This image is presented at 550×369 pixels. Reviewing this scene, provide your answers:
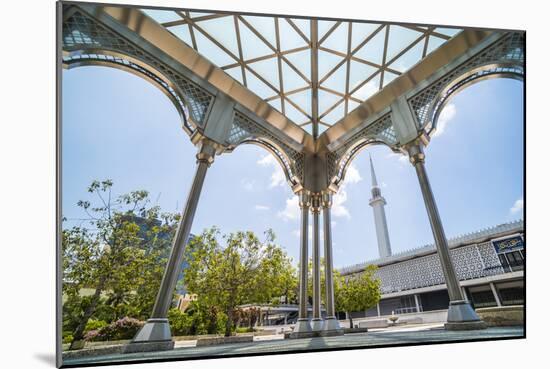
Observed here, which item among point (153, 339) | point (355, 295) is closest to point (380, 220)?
point (355, 295)

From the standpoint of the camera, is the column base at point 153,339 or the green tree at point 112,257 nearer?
the column base at point 153,339

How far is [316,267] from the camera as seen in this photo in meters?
6.19

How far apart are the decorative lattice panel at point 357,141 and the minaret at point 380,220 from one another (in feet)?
78.2

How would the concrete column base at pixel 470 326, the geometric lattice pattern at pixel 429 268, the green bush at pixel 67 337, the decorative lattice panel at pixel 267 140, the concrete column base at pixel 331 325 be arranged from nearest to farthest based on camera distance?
the green bush at pixel 67 337, the concrete column base at pixel 470 326, the decorative lattice panel at pixel 267 140, the concrete column base at pixel 331 325, the geometric lattice pattern at pixel 429 268

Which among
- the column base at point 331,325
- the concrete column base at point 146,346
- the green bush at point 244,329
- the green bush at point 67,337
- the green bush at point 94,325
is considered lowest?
the green bush at point 244,329

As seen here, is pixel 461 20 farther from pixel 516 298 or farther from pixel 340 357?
pixel 340 357

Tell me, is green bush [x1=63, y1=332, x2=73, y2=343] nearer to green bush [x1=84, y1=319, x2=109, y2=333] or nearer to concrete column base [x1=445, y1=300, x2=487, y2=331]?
green bush [x1=84, y1=319, x2=109, y2=333]

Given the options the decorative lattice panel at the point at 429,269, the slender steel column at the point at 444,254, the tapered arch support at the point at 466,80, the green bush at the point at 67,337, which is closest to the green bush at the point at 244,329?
the slender steel column at the point at 444,254

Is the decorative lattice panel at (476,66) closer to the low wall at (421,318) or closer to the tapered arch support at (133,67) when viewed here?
the tapered arch support at (133,67)

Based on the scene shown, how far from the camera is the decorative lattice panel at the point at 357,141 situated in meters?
5.61

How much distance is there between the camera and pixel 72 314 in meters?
3.34

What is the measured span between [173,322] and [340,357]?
502cm

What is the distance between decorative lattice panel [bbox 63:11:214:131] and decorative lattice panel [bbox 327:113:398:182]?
321 centimetres

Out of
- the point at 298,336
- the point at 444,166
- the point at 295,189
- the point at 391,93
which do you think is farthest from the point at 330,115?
the point at 298,336
